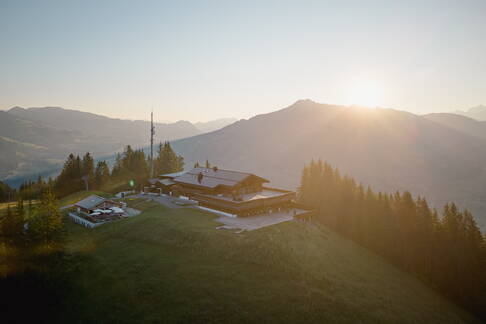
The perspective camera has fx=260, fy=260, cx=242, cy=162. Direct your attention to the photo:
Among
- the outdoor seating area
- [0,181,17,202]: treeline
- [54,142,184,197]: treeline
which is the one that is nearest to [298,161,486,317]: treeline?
the outdoor seating area

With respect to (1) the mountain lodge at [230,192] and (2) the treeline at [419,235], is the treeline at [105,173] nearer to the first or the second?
(1) the mountain lodge at [230,192]

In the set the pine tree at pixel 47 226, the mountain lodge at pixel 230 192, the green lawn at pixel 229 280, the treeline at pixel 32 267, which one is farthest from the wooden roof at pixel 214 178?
the treeline at pixel 32 267

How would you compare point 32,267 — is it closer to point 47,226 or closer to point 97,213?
point 47,226

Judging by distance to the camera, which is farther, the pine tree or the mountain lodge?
the mountain lodge

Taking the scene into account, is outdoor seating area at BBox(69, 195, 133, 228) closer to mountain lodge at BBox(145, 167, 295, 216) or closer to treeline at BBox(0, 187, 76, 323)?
mountain lodge at BBox(145, 167, 295, 216)

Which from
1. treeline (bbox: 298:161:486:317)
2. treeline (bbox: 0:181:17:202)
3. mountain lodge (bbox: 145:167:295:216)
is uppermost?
mountain lodge (bbox: 145:167:295:216)

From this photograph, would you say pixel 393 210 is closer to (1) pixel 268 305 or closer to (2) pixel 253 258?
(2) pixel 253 258
